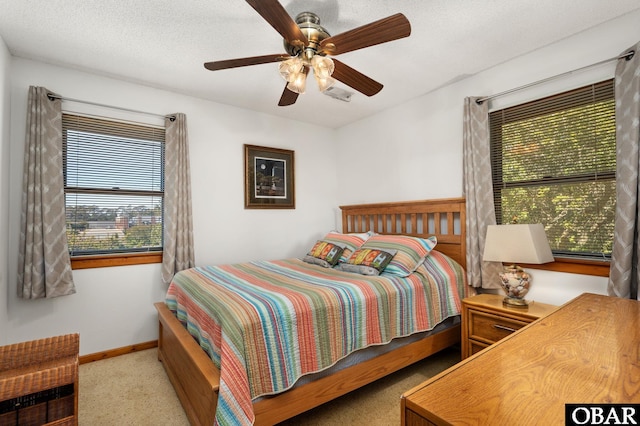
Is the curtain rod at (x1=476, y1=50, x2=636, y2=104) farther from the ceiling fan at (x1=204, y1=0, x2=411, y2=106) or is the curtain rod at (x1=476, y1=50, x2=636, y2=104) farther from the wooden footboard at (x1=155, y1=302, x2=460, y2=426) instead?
the wooden footboard at (x1=155, y1=302, x2=460, y2=426)

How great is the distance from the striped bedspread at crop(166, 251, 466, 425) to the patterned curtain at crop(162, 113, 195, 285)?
1.66 ft

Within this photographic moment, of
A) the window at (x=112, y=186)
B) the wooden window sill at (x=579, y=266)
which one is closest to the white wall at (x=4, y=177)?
the window at (x=112, y=186)

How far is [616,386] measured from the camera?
2.43 feet

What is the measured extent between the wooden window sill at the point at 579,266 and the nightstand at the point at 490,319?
0.30 meters

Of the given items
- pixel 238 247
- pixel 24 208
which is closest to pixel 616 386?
pixel 238 247

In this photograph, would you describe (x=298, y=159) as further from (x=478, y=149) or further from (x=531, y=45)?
(x=531, y=45)

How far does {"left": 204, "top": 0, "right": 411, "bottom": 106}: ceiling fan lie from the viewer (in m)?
1.47

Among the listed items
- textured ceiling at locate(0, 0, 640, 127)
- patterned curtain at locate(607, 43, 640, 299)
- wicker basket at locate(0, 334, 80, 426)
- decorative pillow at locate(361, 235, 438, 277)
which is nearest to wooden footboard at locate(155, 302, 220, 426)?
wicker basket at locate(0, 334, 80, 426)

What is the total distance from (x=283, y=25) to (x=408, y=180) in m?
2.30

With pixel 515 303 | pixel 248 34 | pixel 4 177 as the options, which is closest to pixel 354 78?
pixel 248 34

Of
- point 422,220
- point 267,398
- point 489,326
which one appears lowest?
point 267,398

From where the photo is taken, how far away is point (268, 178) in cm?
380

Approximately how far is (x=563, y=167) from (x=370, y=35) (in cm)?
181

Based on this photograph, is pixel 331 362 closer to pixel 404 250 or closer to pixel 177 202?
pixel 404 250
